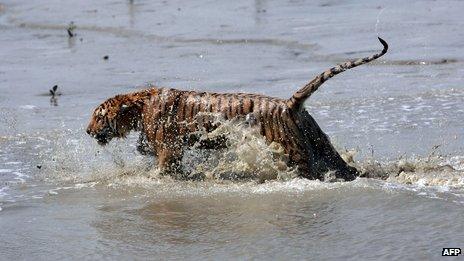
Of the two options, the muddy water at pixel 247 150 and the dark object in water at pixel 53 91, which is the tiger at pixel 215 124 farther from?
the dark object in water at pixel 53 91

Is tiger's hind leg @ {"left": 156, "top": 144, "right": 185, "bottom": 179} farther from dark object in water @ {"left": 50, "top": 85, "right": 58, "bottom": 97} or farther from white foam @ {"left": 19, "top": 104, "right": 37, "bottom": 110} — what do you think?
dark object in water @ {"left": 50, "top": 85, "right": 58, "bottom": 97}

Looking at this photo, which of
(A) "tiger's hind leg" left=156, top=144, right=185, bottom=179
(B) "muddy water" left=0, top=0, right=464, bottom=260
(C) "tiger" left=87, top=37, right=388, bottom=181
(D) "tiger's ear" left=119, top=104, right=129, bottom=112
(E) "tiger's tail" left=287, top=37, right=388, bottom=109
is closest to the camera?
(B) "muddy water" left=0, top=0, right=464, bottom=260

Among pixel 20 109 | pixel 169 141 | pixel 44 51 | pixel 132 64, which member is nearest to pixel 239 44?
pixel 132 64

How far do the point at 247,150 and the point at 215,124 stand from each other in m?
0.34

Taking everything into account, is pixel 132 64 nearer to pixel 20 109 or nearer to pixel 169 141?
pixel 20 109

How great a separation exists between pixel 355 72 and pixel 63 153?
498cm

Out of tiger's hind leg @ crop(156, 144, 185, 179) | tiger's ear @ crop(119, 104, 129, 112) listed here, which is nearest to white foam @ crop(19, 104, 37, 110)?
tiger's ear @ crop(119, 104, 129, 112)

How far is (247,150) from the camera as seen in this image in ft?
24.1

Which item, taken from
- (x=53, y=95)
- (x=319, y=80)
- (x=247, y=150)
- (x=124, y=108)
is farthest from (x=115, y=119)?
(x=53, y=95)

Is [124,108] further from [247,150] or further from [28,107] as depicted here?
[28,107]

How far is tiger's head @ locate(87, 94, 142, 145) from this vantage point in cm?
787

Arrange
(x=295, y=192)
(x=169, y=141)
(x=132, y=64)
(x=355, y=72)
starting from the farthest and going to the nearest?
1. (x=132, y=64)
2. (x=355, y=72)
3. (x=169, y=141)
4. (x=295, y=192)

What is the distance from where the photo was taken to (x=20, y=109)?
11398mm

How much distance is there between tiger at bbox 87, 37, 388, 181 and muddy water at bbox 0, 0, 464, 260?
147 mm
